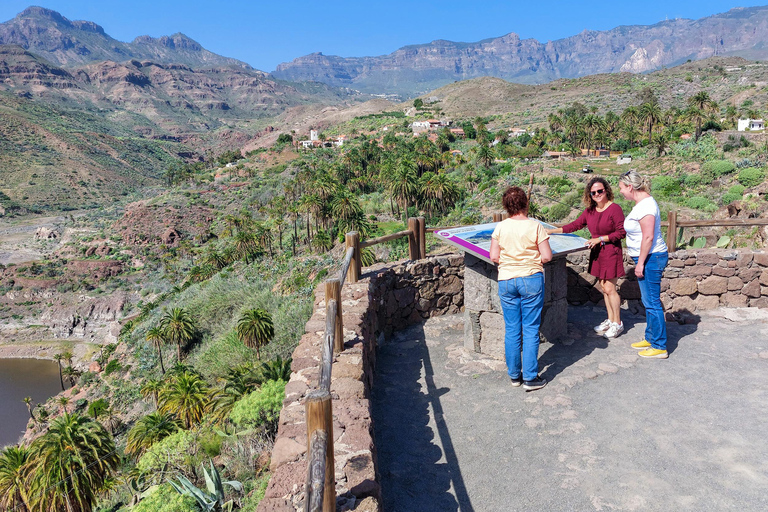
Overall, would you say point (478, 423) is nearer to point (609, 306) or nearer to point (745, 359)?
point (609, 306)

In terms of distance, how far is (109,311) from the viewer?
180 ft

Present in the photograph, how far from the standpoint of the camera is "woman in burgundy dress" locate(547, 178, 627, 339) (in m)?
5.66

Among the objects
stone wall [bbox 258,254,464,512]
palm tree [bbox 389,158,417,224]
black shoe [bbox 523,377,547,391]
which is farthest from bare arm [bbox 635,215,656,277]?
palm tree [bbox 389,158,417,224]

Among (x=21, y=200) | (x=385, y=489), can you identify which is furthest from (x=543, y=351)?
(x=21, y=200)

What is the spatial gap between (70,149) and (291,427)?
423 ft

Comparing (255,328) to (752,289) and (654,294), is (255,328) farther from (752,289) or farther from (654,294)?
(752,289)

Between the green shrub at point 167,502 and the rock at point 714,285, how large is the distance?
735 cm

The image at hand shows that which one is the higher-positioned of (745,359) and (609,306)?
(609,306)

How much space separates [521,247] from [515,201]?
0.46m

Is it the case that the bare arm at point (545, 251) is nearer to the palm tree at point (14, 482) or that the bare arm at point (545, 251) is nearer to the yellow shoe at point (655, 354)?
the yellow shoe at point (655, 354)

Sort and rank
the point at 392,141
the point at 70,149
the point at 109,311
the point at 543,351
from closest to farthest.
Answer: the point at 543,351 < the point at 109,311 < the point at 392,141 < the point at 70,149

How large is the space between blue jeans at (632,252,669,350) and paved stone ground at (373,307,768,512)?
298mm

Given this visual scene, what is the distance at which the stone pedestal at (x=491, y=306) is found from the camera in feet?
18.8

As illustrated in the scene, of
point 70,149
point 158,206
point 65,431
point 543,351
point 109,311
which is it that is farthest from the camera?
point 70,149
